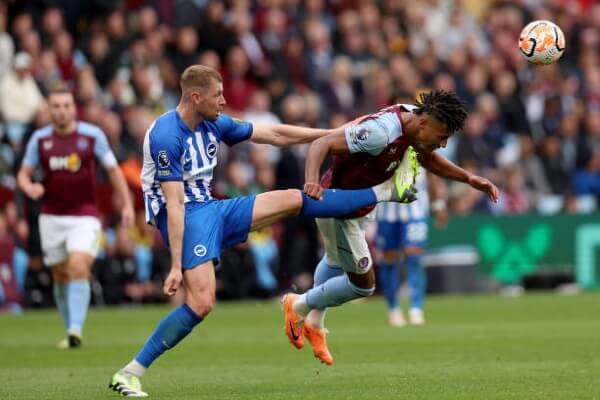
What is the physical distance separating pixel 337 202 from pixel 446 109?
115 cm

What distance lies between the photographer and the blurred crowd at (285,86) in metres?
21.4

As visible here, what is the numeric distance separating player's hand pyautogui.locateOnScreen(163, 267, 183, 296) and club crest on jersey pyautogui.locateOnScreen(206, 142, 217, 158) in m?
1.17

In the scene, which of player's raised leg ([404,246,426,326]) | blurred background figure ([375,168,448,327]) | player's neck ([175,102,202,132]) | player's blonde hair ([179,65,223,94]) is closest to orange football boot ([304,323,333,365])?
player's neck ([175,102,202,132])

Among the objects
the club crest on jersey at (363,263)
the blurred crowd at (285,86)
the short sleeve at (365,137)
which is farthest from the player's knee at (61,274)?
the short sleeve at (365,137)

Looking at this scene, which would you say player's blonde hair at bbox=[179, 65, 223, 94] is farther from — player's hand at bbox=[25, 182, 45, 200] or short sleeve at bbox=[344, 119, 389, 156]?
player's hand at bbox=[25, 182, 45, 200]

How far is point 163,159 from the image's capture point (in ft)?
33.5

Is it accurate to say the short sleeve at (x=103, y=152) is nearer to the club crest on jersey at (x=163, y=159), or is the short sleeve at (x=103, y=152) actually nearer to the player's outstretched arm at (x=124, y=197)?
the player's outstretched arm at (x=124, y=197)

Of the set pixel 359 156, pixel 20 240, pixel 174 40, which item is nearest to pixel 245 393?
pixel 359 156

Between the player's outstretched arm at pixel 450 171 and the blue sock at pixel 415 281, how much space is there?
633 cm

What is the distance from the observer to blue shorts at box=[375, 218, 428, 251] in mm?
17938

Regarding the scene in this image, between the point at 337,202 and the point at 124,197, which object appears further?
the point at 124,197

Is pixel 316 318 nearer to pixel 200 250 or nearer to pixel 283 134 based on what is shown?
pixel 283 134

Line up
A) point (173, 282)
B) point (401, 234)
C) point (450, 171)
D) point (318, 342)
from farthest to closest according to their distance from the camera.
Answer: point (401, 234), point (318, 342), point (450, 171), point (173, 282)

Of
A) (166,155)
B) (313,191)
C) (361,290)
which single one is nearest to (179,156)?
(166,155)
